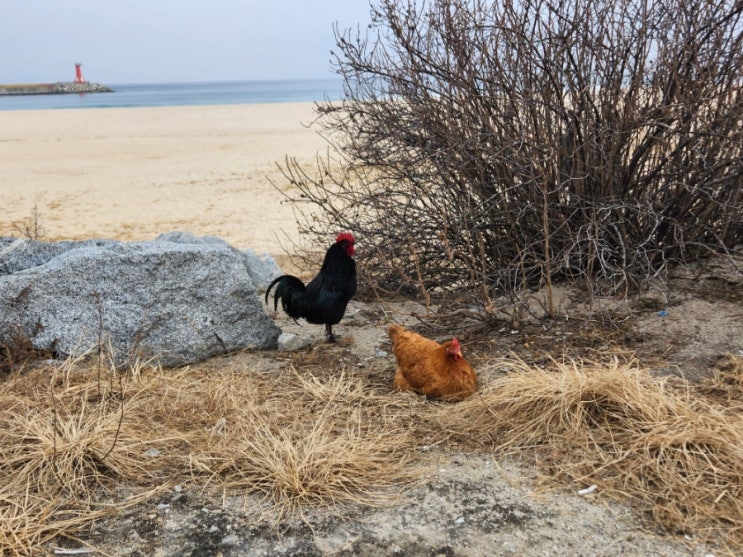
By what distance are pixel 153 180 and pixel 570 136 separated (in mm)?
12665

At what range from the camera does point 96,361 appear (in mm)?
4289

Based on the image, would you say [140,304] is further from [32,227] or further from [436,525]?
[32,227]

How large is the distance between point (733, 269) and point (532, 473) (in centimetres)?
300

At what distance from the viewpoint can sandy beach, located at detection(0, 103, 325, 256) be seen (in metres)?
10.6

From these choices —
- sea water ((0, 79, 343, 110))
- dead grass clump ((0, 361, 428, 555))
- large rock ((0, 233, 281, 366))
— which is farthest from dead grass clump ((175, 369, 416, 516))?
sea water ((0, 79, 343, 110))

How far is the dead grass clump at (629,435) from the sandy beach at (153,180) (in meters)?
4.72

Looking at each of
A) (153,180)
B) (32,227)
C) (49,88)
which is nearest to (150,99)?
(49,88)

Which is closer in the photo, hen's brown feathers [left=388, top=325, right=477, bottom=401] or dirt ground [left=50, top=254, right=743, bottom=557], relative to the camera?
dirt ground [left=50, top=254, right=743, bottom=557]

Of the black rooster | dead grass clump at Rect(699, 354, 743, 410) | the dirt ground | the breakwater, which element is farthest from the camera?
the breakwater

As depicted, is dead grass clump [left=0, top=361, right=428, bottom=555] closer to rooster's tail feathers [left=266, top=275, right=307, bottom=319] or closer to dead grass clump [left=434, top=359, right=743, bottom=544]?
dead grass clump [left=434, top=359, right=743, bottom=544]

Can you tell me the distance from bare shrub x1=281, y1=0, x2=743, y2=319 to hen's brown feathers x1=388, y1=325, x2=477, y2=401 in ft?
1.67

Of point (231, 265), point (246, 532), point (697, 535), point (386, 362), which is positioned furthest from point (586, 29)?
point (246, 532)

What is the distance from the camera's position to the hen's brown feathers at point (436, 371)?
3688 millimetres

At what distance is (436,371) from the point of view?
3.72 meters
